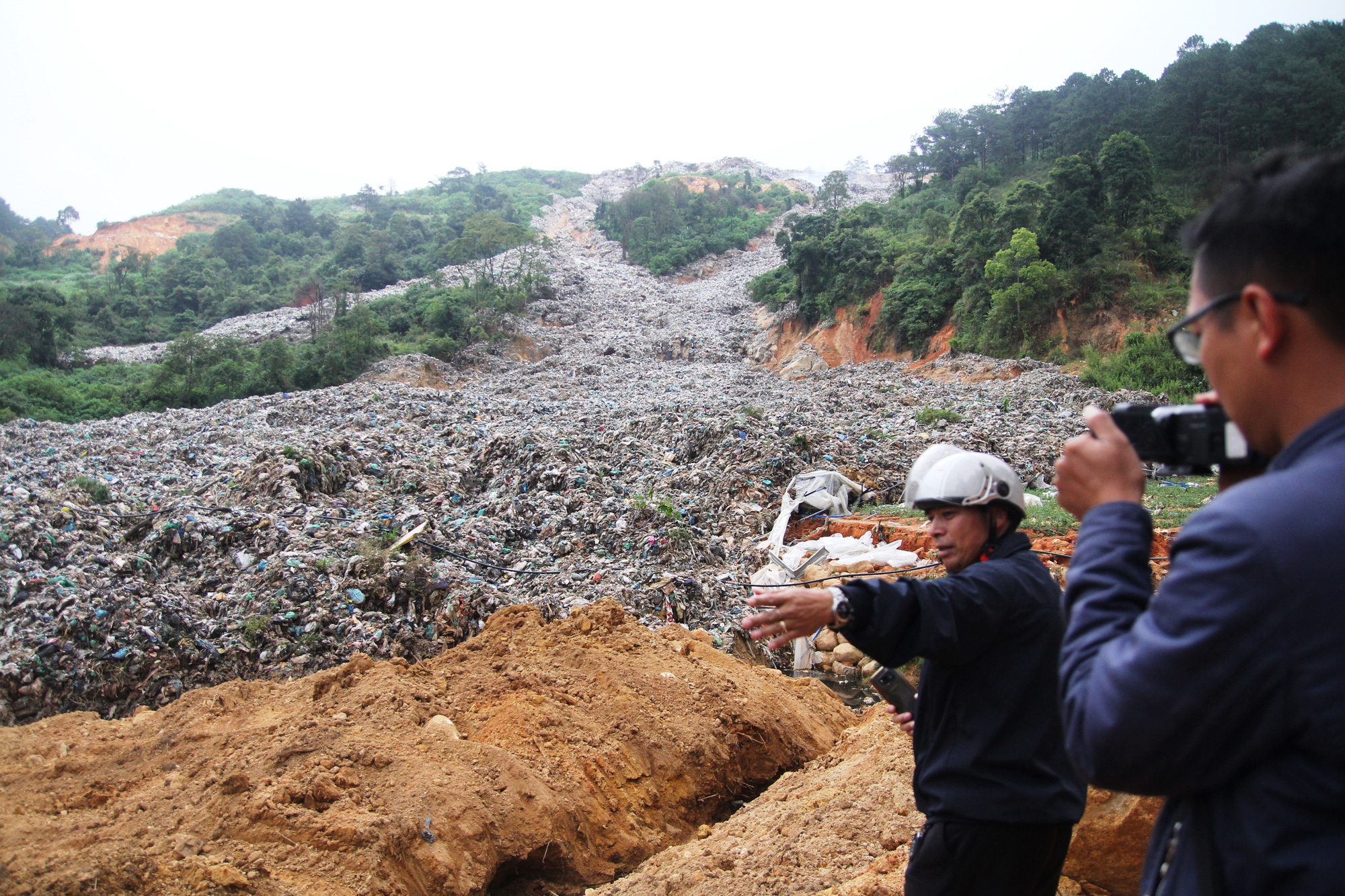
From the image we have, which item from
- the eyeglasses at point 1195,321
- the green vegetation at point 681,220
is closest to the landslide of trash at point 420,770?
the eyeglasses at point 1195,321

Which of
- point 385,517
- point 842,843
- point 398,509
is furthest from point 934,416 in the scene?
point 842,843

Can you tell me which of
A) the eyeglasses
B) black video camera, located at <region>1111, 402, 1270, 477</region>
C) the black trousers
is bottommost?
the black trousers

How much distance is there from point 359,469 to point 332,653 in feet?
16.4

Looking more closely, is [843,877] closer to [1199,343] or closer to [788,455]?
[1199,343]

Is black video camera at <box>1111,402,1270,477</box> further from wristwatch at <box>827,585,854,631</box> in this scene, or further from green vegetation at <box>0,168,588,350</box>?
green vegetation at <box>0,168,588,350</box>

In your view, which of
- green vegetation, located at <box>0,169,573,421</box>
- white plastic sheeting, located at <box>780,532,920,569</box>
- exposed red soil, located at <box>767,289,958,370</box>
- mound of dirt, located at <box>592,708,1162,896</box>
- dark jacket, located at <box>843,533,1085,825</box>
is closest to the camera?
dark jacket, located at <box>843,533,1085,825</box>

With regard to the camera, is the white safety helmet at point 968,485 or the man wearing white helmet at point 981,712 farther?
the white safety helmet at point 968,485

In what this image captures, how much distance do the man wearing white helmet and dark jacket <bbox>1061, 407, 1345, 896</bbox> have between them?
0.51 metres

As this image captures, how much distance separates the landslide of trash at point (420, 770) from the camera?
2.80 meters

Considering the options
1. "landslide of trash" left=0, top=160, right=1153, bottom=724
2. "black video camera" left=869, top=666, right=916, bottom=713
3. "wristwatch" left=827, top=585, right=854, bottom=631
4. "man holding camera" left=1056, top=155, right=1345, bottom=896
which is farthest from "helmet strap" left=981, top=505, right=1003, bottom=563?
"landslide of trash" left=0, top=160, right=1153, bottom=724

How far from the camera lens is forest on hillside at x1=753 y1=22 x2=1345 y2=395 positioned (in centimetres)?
1875

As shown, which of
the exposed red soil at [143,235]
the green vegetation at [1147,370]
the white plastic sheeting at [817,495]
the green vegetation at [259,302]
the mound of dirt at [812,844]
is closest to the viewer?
the mound of dirt at [812,844]

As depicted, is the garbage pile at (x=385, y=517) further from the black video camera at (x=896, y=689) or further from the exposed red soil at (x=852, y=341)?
the exposed red soil at (x=852, y=341)

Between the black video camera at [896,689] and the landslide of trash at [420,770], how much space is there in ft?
7.19
